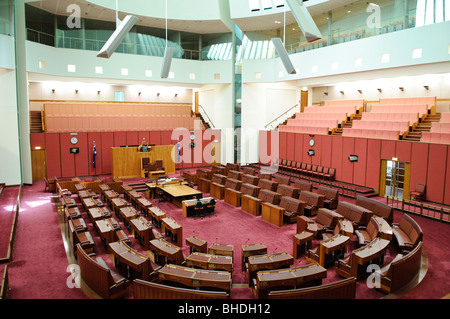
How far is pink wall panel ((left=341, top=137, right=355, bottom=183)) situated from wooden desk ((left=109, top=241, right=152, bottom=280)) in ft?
37.3

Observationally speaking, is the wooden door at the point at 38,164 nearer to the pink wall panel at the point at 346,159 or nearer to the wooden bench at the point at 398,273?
the pink wall panel at the point at 346,159

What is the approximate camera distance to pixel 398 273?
20.2 feet

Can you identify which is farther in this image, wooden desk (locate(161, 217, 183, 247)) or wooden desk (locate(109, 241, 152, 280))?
wooden desk (locate(161, 217, 183, 247))

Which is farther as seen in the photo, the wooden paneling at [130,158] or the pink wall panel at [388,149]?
the wooden paneling at [130,158]

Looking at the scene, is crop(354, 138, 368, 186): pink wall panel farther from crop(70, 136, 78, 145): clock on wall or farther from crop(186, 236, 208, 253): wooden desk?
crop(70, 136, 78, 145): clock on wall

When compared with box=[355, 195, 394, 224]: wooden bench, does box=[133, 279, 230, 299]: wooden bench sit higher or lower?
lower

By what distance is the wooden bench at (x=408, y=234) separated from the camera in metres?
7.57

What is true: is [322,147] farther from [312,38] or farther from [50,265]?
[50,265]

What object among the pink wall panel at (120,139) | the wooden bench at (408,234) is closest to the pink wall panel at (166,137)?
the pink wall panel at (120,139)

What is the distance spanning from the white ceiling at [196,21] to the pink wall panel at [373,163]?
298 inches

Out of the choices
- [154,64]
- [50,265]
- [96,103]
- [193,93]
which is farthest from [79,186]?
[193,93]

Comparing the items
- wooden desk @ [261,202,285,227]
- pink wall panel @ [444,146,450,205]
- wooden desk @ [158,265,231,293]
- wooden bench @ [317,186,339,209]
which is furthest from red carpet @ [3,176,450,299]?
wooden bench @ [317,186,339,209]

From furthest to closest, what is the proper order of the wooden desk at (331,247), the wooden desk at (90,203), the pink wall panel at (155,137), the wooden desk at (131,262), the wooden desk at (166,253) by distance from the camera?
the pink wall panel at (155,137) < the wooden desk at (90,203) < the wooden desk at (331,247) < the wooden desk at (166,253) < the wooden desk at (131,262)

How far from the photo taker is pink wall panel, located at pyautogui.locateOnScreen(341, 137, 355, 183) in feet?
49.1
